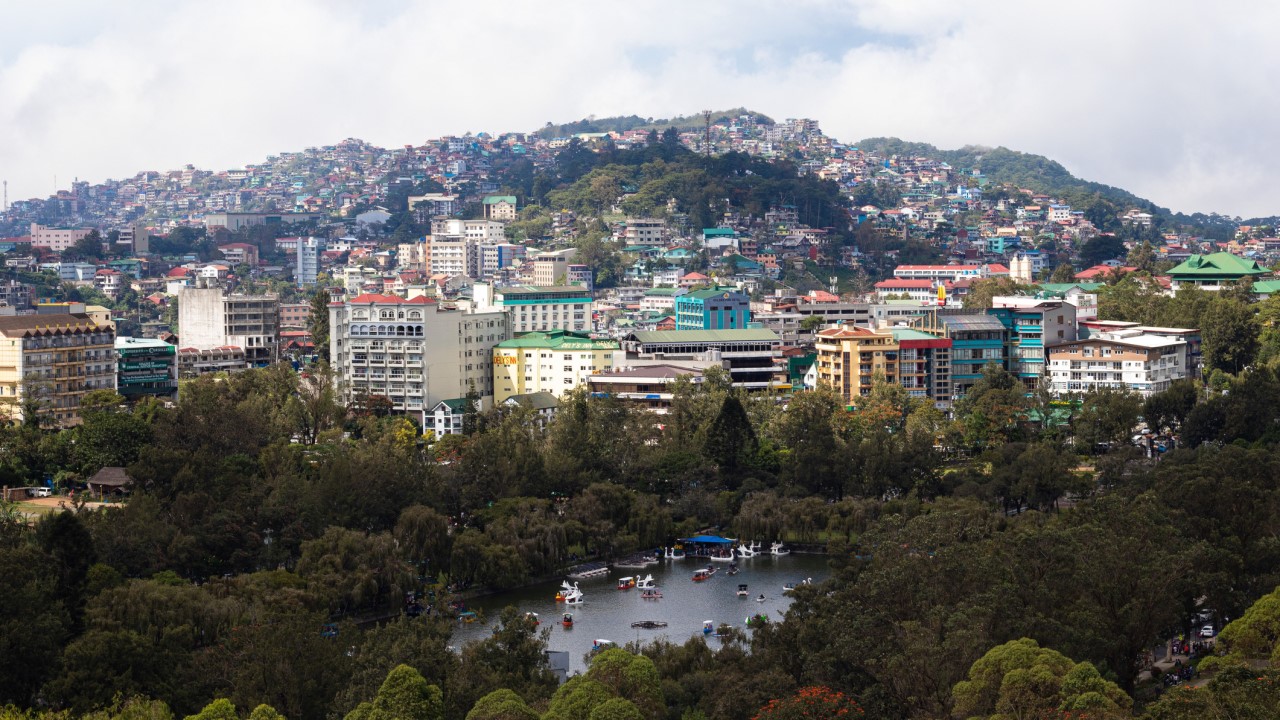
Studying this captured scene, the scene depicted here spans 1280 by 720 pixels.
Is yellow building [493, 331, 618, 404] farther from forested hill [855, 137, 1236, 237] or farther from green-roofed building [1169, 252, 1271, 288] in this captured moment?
forested hill [855, 137, 1236, 237]

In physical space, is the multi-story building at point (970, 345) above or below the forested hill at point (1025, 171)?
below

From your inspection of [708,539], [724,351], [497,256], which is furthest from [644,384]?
[497,256]

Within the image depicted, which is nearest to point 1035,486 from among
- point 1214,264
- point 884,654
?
point 884,654

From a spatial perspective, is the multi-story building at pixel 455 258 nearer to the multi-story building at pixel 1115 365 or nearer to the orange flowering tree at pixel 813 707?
the multi-story building at pixel 1115 365

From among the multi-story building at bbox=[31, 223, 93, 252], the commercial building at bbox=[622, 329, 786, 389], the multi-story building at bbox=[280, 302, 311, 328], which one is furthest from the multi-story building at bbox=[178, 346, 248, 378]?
the multi-story building at bbox=[31, 223, 93, 252]

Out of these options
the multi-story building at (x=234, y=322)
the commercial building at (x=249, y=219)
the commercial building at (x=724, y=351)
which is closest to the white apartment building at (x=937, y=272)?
the commercial building at (x=724, y=351)

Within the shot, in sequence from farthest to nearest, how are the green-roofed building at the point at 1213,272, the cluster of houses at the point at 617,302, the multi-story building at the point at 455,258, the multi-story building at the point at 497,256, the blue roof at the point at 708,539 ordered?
the multi-story building at the point at 455,258, the multi-story building at the point at 497,256, the green-roofed building at the point at 1213,272, the cluster of houses at the point at 617,302, the blue roof at the point at 708,539
